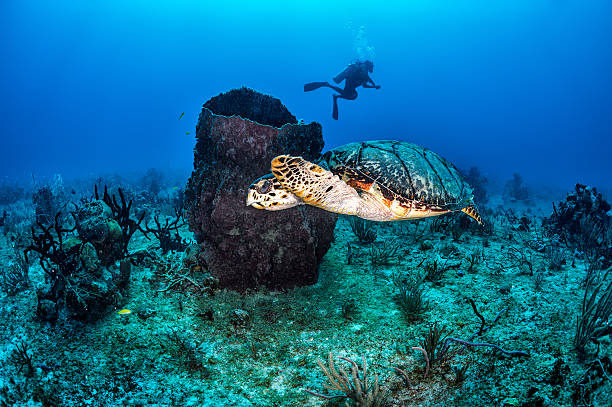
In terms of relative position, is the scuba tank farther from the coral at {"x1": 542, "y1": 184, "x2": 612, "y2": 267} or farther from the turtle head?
the turtle head

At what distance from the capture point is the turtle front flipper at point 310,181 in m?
3.27

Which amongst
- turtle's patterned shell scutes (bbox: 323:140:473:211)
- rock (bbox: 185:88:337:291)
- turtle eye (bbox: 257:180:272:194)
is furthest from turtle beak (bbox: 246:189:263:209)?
turtle's patterned shell scutes (bbox: 323:140:473:211)

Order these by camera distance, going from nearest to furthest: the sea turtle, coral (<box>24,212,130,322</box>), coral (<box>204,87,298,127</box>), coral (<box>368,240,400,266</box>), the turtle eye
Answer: coral (<box>24,212,130,322</box>)
the sea turtle
the turtle eye
coral (<box>204,87,298,127</box>)
coral (<box>368,240,400,266</box>)

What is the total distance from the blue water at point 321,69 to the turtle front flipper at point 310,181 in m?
74.1

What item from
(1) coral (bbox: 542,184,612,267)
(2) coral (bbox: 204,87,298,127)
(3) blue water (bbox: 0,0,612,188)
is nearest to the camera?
(2) coral (bbox: 204,87,298,127)

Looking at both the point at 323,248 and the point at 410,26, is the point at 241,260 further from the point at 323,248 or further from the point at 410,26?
the point at 410,26

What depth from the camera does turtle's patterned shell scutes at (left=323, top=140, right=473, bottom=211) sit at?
4.01m

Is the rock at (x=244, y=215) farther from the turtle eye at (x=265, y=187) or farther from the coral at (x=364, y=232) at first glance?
the coral at (x=364, y=232)

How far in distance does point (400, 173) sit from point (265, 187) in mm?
2161

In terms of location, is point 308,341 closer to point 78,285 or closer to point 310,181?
point 310,181

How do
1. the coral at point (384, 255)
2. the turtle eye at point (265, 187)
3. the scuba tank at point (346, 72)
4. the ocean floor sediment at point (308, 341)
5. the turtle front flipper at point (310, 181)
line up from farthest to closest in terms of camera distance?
the scuba tank at point (346, 72) → the coral at point (384, 255) → the turtle eye at point (265, 187) → the turtle front flipper at point (310, 181) → the ocean floor sediment at point (308, 341)

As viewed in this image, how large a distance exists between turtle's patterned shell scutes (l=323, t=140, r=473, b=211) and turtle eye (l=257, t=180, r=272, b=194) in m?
1.27

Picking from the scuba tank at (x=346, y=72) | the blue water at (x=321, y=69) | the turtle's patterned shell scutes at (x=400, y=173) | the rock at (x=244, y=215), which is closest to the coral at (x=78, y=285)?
the rock at (x=244, y=215)

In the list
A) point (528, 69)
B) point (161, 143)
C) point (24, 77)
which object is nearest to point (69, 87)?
point (24, 77)
